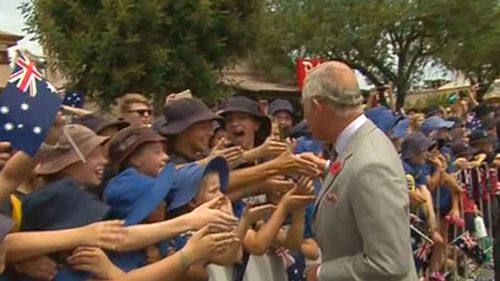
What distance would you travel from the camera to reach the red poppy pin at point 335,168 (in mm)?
3974

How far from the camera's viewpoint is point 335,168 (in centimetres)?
401

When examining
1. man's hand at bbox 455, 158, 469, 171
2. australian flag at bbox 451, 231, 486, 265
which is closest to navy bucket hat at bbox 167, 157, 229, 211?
australian flag at bbox 451, 231, 486, 265

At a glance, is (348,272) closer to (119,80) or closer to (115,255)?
(115,255)

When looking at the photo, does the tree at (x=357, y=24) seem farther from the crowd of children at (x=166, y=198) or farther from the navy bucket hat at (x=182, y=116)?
the navy bucket hat at (x=182, y=116)

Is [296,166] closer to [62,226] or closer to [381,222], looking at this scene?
[381,222]

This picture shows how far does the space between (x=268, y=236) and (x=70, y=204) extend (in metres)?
1.86

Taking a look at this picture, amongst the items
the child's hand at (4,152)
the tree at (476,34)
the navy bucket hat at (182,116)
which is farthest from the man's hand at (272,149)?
the tree at (476,34)

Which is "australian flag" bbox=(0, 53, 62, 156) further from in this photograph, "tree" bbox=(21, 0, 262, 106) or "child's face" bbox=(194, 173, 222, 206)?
"tree" bbox=(21, 0, 262, 106)

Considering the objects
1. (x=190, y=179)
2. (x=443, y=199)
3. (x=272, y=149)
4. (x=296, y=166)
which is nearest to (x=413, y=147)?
(x=443, y=199)

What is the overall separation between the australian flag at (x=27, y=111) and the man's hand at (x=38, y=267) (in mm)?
372

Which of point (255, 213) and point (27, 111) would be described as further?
point (255, 213)

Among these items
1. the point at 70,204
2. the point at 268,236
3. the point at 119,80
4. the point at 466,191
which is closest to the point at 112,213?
the point at 70,204

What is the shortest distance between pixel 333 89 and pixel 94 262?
1.28 metres

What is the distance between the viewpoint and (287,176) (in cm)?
506
